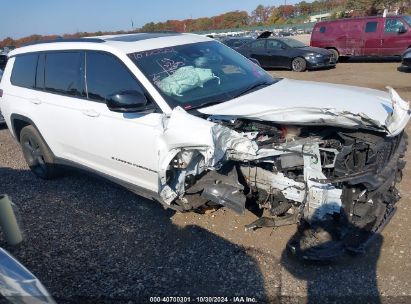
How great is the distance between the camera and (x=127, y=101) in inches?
132

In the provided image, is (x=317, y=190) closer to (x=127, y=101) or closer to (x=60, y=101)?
(x=127, y=101)

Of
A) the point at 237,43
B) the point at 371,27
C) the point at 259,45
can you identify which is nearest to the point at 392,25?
the point at 371,27

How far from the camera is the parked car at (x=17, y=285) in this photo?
1.74 metres

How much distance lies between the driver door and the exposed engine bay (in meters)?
0.38

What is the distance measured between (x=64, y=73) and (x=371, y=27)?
1444 centimetres

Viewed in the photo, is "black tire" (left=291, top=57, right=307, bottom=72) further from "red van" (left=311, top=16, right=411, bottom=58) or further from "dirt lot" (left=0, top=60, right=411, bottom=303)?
"dirt lot" (left=0, top=60, right=411, bottom=303)

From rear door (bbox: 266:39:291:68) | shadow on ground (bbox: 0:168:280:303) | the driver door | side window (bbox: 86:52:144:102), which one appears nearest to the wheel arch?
shadow on ground (bbox: 0:168:280:303)

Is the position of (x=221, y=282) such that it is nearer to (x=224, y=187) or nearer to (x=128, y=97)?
(x=224, y=187)

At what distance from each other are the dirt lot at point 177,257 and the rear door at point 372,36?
12396 millimetres

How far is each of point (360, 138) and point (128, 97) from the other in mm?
1946

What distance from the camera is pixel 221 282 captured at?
3088 mm

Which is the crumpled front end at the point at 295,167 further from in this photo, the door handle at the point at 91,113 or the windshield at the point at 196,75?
the door handle at the point at 91,113

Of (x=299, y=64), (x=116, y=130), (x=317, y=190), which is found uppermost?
(x=116, y=130)

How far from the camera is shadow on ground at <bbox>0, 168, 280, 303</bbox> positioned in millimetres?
3076
